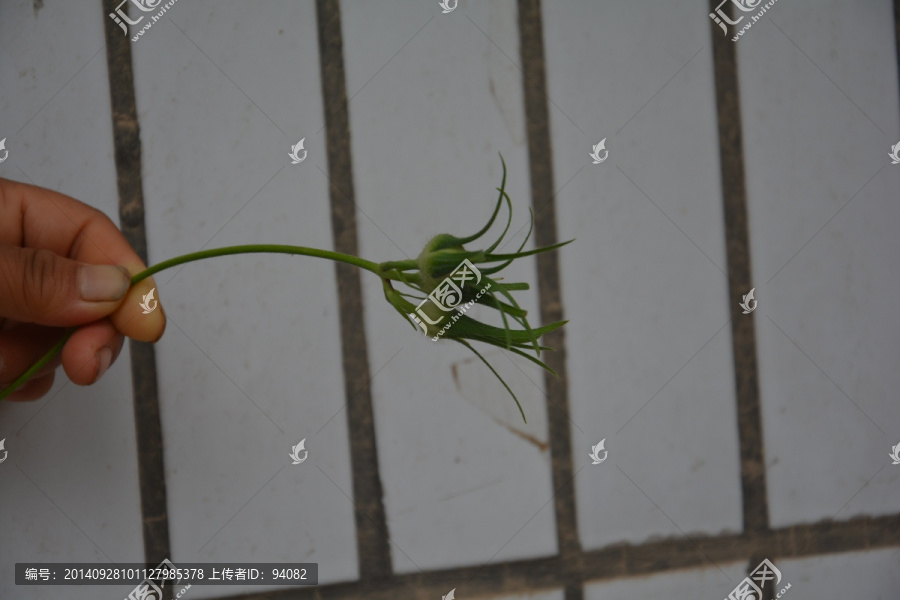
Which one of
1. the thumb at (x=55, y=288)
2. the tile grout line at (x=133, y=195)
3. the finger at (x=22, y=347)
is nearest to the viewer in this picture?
the thumb at (x=55, y=288)

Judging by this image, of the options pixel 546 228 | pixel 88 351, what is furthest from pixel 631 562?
pixel 88 351

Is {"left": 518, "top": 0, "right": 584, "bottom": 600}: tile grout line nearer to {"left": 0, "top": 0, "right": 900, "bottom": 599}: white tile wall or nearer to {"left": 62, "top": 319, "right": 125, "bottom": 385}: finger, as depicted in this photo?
{"left": 0, "top": 0, "right": 900, "bottom": 599}: white tile wall

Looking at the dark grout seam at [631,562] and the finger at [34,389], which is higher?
the finger at [34,389]

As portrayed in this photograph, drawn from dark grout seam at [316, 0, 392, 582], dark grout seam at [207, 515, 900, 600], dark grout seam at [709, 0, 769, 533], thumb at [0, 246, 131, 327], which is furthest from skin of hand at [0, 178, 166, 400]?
dark grout seam at [709, 0, 769, 533]

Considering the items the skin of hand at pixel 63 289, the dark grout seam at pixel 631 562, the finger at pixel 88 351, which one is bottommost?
the dark grout seam at pixel 631 562

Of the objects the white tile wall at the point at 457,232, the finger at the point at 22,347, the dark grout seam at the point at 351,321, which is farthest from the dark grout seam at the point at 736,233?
the finger at the point at 22,347

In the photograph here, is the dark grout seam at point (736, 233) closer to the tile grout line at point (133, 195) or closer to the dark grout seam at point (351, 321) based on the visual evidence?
the dark grout seam at point (351, 321)
